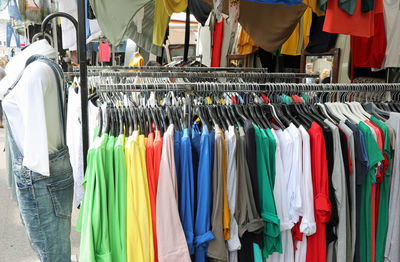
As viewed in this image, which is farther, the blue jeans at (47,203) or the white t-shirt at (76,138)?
the white t-shirt at (76,138)

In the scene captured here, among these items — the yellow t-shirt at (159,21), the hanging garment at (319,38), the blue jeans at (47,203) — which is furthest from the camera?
the hanging garment at (319,38)

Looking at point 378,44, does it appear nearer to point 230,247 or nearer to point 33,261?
point 230,247

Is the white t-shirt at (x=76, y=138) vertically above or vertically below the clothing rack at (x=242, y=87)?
below

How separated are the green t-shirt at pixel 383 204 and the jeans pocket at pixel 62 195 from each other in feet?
5.81

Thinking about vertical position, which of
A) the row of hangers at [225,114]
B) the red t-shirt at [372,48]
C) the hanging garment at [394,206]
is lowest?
the hanging garment at [394,206]

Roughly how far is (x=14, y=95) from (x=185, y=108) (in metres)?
0.84

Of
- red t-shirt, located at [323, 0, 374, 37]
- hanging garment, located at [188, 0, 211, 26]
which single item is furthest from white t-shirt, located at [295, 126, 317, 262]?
hanging garment, located at [188, 0, 211, 26]

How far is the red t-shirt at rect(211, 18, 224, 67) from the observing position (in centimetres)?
496

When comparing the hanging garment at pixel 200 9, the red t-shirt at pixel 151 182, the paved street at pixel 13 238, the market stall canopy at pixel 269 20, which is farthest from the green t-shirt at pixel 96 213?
the hanging garment at pixel 200 9

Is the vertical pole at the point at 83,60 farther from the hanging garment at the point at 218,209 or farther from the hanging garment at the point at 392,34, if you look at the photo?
the hanging garment at the point at 392,34

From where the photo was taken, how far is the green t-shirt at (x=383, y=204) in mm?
1744

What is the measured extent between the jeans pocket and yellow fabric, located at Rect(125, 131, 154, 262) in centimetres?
58

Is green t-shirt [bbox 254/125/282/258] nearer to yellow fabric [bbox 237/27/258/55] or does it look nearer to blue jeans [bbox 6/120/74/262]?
blue jeans [bbox 6/120/74/262]

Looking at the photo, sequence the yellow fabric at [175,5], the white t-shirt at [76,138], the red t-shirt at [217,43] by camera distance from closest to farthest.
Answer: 1. the white t-shirt at [76,138]
2. the yellow fabric at [175,5]
3. the red t-shirt at [217,43]
